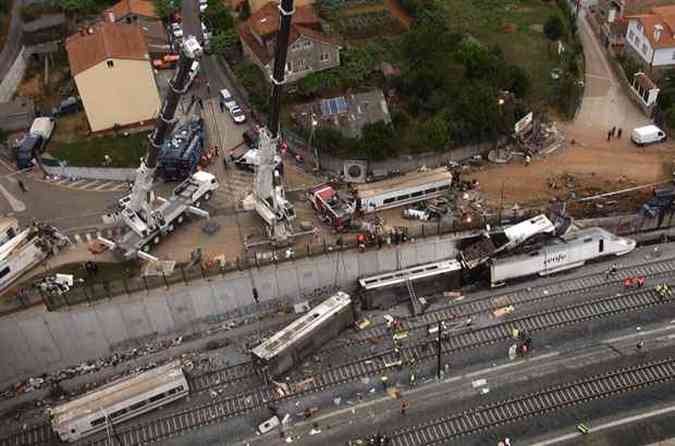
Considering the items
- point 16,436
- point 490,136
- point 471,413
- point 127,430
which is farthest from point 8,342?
point 490,136

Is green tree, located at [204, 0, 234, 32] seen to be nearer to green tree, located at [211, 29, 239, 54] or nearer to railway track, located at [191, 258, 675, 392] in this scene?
green tree, located at [211, 29, 239, 54]

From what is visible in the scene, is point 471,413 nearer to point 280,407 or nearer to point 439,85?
point 280,407

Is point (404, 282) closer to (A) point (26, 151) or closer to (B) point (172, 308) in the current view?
(B) point (172, 308)

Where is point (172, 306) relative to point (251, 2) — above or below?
below

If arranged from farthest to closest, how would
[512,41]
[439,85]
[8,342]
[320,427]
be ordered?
[512,41], [439,85], [8,342], [320,427]

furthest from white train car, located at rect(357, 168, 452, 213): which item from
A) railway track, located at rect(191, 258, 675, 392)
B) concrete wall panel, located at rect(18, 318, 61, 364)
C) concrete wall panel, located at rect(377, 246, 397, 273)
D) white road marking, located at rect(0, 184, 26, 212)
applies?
white road marking, located at rect(0, 184, 26, 212)

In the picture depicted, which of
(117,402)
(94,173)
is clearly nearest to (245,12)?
(94,173)

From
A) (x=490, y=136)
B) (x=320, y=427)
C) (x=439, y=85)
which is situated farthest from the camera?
(x=439, y=85)
